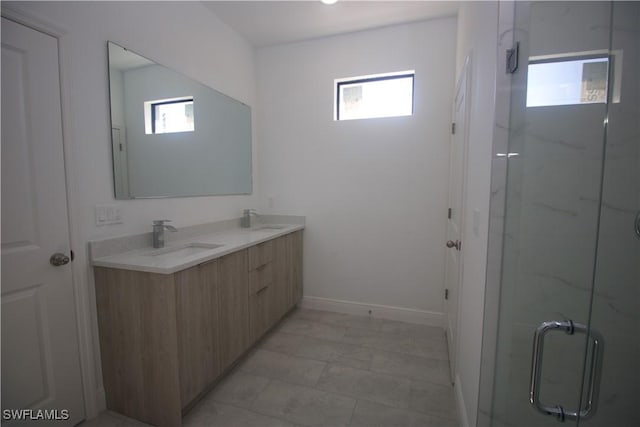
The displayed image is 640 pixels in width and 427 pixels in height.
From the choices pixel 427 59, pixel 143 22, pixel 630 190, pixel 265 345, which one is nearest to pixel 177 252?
pixel 265 345

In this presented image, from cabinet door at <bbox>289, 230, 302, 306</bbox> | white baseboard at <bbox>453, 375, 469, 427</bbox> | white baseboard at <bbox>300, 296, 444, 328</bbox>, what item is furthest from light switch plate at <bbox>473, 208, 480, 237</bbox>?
cabinet door at <bbox>289, 230, 302, 306</bbox>

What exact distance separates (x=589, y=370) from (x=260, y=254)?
1886 mm

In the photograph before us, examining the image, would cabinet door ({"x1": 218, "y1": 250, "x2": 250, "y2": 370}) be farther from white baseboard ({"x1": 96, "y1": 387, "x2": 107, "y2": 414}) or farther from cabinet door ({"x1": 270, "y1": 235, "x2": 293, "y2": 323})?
white baseboard ({"x1": 96, "y1": 387, "x2": 107, "y2": 414})

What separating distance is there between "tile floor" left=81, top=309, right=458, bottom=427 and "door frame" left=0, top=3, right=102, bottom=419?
21 cm

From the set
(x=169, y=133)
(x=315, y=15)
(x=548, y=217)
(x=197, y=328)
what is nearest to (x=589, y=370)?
(x=548, y=217)

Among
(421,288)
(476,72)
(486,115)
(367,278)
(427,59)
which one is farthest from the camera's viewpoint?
(367,278)

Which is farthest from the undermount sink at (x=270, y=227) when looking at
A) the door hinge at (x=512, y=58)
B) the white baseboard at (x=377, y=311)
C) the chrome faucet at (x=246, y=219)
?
the door hinge at (x=512, y=58)

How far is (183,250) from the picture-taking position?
1890 millimetres

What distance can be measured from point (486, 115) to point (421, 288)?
185cm

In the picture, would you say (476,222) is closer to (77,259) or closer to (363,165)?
(363,165)

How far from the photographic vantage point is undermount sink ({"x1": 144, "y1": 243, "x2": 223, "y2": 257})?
1697 mm

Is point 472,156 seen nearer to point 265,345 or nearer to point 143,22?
point 265,345

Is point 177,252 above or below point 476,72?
below

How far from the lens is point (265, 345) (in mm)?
2270
